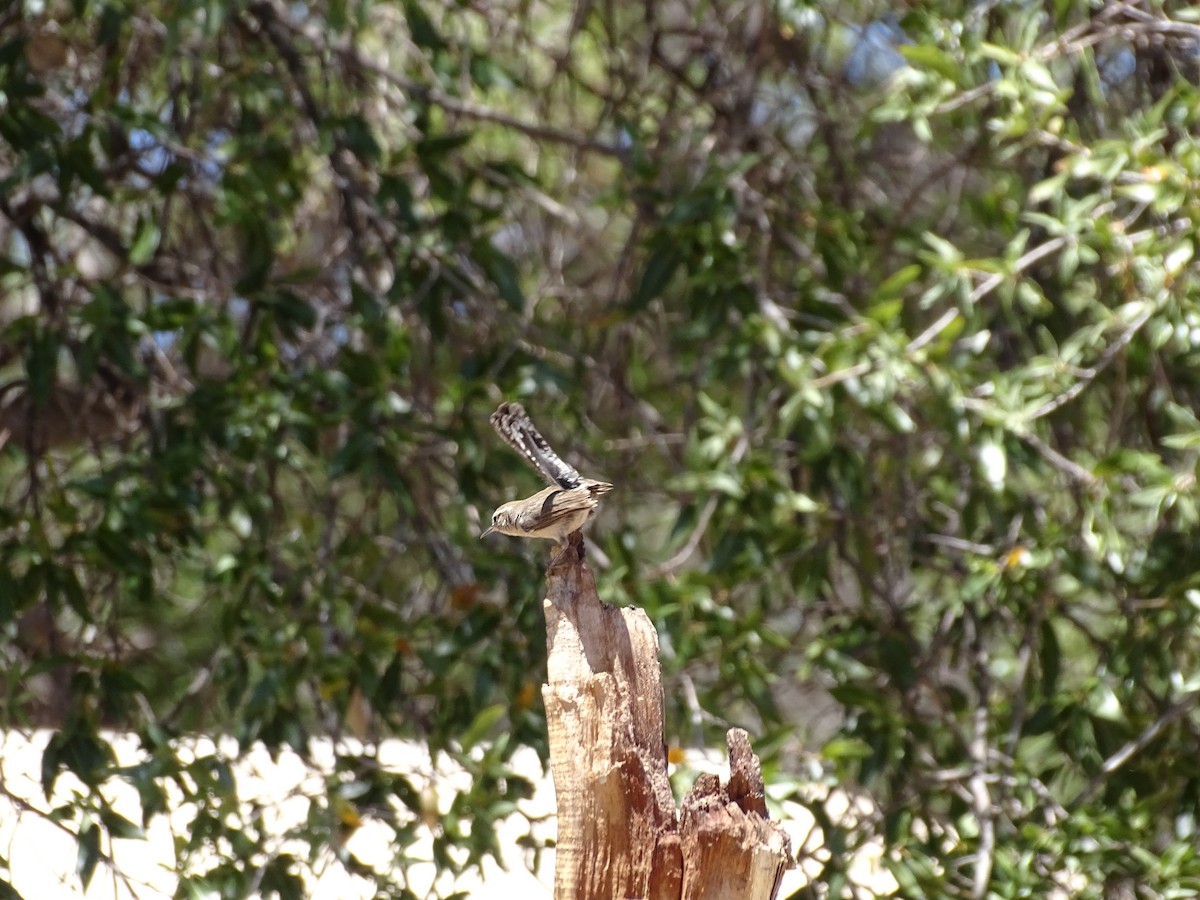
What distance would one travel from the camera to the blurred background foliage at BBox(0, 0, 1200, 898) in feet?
11.0

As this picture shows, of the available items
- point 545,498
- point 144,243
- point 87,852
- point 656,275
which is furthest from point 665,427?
point 545,498

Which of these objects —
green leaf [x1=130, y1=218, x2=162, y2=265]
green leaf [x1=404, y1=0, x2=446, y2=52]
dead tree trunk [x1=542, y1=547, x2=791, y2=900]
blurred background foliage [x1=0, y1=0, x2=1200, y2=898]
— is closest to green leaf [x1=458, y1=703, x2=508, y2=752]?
blurred background foliage [x1=0, y1=0, x2=1200, y2=898]

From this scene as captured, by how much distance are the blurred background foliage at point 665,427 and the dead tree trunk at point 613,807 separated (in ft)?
3.80

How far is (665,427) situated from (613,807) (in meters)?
2.33

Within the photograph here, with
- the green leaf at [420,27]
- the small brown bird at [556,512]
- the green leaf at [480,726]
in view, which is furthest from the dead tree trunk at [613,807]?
the green leaf at [420,27]

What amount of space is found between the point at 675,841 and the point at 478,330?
7.99 feet

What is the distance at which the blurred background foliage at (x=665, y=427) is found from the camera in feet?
11.0

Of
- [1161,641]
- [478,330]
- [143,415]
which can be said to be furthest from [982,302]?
[143,415]

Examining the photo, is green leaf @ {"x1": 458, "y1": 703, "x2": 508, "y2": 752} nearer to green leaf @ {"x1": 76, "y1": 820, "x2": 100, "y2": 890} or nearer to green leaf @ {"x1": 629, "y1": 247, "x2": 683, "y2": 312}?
green leaf @ {"x1": 76, "y1": 820, "x2": 100, "y2": 890}

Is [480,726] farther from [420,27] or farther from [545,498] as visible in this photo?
[420,27]

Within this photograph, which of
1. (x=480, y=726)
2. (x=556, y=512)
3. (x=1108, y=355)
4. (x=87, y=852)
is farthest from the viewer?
(x=1108, y=355)

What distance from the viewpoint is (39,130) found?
136 inches

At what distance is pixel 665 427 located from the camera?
14.2 feet

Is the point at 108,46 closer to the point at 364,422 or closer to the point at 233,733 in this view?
the point at 364,422
